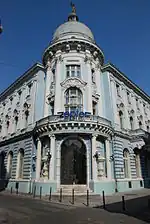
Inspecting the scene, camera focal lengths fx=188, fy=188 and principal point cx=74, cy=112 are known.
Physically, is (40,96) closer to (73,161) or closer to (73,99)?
(73,99)

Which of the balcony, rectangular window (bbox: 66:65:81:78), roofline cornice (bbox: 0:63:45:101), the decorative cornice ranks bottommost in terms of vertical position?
the balcony

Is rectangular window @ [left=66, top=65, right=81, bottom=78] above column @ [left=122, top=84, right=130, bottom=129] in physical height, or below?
above

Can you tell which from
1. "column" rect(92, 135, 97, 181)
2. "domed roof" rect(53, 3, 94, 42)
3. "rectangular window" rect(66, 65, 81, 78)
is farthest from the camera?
"domed roof" rect(53, 3, 94, 42)

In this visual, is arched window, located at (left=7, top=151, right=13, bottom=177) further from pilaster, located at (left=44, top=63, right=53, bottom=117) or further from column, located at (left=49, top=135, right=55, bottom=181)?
column, located at (left=49, top=135, right=55, bottom=181)

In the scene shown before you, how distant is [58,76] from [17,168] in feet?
42.1

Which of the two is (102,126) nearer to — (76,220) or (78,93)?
(78,93)

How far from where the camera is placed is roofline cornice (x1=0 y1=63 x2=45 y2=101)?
26938 mm

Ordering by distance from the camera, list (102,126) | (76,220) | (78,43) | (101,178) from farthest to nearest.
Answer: (78,43) < (102,126) < (101,178) < (76,220)

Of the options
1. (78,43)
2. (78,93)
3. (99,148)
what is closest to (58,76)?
(78,93)

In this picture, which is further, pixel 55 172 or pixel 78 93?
pixel 78 93

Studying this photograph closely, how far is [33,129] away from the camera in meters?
22.5

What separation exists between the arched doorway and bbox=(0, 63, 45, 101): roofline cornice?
40.9 feet

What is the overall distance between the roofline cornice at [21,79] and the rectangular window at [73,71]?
4618 mm

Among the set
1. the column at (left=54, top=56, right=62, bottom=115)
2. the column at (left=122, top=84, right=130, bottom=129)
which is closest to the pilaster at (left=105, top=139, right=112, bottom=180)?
the column at (left=122, top=84, right=130, bottom=129)
